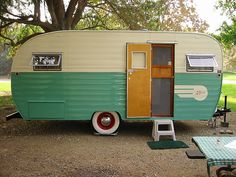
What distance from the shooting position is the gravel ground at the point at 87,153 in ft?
20.4

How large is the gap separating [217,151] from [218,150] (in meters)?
0.06

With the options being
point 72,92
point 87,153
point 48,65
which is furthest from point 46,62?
point 87,153

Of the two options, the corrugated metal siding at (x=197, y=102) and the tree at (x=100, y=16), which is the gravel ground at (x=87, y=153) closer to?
the corrugated metal siding at (x=197, y=102)

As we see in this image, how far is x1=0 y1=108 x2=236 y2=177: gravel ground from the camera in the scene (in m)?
6.21

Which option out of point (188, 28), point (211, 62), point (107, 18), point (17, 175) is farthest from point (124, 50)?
point (188, 28)

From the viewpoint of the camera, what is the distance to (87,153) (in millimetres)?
7410

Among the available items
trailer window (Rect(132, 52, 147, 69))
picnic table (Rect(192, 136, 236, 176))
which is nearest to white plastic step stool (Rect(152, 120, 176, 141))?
trailer window (Rect(132, 52, 147, 69))

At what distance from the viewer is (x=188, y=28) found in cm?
1897

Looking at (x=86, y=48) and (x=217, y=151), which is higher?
(x=86, y=48)

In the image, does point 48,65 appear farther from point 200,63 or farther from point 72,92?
point 200,63

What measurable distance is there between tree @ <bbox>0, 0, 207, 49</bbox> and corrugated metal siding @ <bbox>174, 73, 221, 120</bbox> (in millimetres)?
5839

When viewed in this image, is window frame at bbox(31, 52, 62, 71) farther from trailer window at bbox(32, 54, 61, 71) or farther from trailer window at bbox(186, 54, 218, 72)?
trailer window at bbox(186, 54, 218, 72)

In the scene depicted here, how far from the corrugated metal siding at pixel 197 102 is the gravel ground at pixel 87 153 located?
0.67m

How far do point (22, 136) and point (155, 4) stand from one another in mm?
8438
